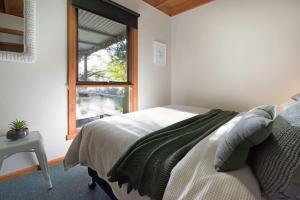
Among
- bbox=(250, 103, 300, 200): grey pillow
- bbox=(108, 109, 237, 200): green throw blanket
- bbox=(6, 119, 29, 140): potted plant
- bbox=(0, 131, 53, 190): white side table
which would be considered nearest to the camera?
bbox=(250, 103, 300, 200): grey pillow

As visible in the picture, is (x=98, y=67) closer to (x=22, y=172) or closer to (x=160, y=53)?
(x=160, y=53)

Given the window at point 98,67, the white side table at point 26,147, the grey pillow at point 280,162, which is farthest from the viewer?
the window at point 98,67

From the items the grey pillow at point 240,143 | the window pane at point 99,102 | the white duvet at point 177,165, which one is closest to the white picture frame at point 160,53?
the window pane at point 99,102

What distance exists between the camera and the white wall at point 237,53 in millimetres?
2324

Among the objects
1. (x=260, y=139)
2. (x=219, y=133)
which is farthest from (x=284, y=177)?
(x=219, y=133)

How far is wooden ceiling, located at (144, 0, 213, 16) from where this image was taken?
304 cm

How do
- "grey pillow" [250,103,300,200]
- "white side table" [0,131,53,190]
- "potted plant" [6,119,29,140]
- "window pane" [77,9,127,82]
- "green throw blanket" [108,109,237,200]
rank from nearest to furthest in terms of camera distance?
"grey pillow" [250,103,300,200]
"green throw blanket" [108,109,237,200]
"white side table" [0,131,53,190]
"potted plant" [6,119,29,140]
"window pane" [77,9,127,82]

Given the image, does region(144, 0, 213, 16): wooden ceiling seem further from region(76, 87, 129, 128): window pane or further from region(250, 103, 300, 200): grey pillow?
region(250, 103, 300, 200): grey pillow

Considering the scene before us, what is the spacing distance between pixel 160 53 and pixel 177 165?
9.41 feet

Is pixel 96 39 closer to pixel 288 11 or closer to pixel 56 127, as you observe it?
pixel 56 127

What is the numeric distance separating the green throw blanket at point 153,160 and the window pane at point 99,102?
1.56 meters

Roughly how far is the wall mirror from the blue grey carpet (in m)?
1.29

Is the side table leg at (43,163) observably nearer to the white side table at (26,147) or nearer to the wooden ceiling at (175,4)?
the white side table at (26,147)

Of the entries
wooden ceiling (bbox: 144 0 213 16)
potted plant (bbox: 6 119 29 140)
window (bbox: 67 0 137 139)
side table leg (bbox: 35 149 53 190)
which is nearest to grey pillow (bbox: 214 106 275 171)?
side table leg (bbox: 35 149 53 190)
